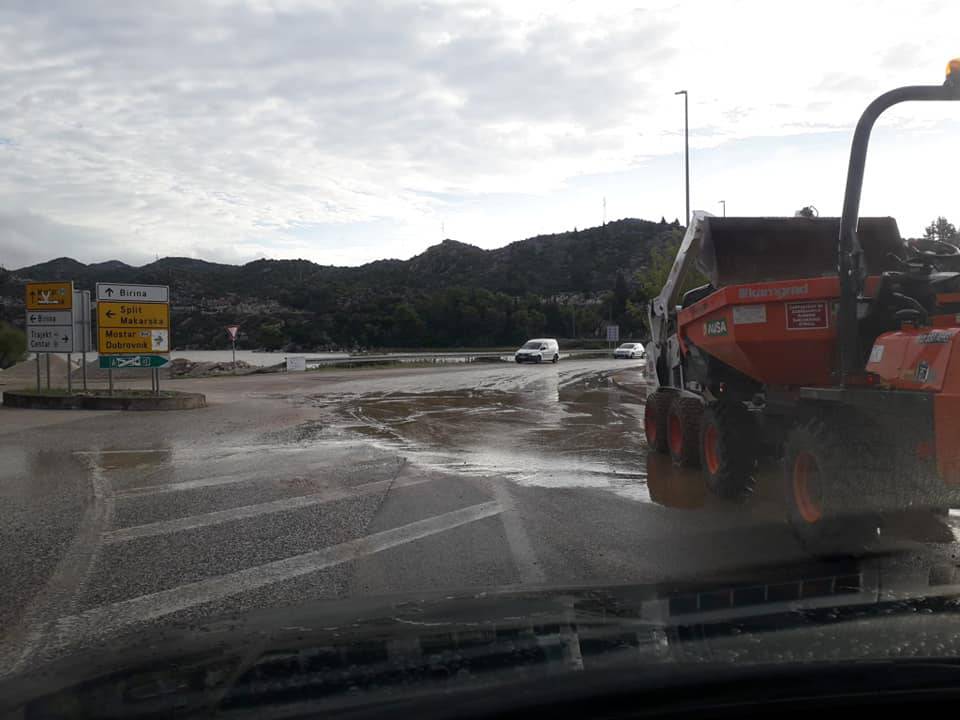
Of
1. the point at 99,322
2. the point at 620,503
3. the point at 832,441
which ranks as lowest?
the point at 620,503

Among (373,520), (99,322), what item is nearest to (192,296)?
(99,322)

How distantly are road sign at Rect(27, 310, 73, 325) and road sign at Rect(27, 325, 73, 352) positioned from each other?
103mm

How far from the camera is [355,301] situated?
265 ft

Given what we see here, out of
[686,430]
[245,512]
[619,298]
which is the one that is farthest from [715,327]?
[619,298]

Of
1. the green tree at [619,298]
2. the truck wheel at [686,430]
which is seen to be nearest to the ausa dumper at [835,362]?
the truck wheel at [686,430]

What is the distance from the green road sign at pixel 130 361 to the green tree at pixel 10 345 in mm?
27763

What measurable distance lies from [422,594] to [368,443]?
8.60 metres

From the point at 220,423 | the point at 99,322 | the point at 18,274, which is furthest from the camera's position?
the point at 18,274

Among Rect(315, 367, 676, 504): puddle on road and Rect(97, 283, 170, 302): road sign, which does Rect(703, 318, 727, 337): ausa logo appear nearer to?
Rect(315, 367, 676, 504): puddle on road

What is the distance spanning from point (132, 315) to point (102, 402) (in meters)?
2.42

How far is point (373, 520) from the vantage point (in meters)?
7.63

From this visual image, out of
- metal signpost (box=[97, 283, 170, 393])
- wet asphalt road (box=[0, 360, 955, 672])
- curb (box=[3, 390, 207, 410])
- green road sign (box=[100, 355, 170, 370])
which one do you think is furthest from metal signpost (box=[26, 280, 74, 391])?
wet asphalt road (box=[0, 360, 955, 672])

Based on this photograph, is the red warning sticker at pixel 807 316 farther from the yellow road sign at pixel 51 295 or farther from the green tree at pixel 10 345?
Answer: the green tree at pixel 10 345

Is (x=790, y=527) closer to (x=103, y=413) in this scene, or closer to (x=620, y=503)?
(x=620, y=503)
